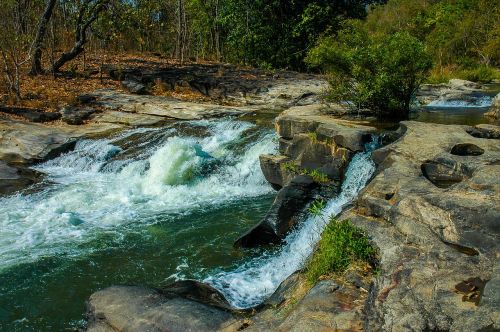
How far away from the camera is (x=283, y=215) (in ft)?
26.6

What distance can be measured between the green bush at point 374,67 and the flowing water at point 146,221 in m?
2.40

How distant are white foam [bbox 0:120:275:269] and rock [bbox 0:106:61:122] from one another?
256 cm

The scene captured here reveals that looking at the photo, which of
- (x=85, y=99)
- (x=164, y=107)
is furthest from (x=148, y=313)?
(x=85, y=99)

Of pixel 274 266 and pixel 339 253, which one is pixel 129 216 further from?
pixel 339 253

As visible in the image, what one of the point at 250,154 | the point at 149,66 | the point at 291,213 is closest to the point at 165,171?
the point at 250,154

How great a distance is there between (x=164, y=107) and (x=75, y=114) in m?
2.97

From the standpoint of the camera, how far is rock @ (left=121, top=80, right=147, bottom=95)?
1841 centimetres

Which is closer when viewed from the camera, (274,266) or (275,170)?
(274,266)

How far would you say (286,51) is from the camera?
25062 millimetres

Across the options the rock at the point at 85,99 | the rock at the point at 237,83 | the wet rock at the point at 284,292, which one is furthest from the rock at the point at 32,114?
the wet rock at the point at 284,292

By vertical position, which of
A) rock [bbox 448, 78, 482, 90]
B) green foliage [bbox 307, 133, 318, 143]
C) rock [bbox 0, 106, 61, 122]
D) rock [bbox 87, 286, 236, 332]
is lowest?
rock [bbox 87, 286, 236, 332]

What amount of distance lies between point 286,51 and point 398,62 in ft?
49.3

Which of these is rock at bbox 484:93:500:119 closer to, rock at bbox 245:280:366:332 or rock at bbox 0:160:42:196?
rock at bbox 245:280:366:332

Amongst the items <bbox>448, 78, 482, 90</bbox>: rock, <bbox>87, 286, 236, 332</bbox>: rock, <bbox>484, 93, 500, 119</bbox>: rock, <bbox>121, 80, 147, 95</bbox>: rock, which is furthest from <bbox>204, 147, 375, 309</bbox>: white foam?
<bbox>448, 78, 482, 90</bbox>: rock
